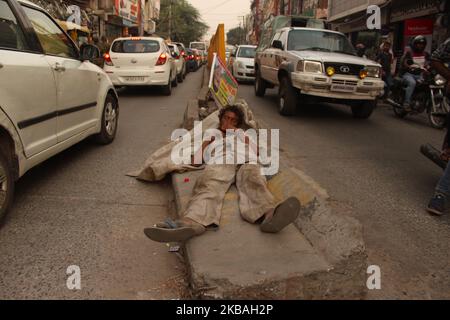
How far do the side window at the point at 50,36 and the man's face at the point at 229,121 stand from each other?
186 cm

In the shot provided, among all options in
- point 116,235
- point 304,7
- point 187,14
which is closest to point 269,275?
point 116,235

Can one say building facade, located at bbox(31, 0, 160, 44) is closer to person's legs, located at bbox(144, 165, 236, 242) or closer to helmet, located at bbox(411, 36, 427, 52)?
helmet, located at bbox(411, 36, 427, 52)

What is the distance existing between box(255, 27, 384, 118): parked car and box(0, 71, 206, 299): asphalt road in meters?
4.19

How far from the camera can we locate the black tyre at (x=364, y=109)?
9.27 metres

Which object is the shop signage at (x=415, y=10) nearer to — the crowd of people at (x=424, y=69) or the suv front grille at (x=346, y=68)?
the crowd of people at (x=424, y=69)

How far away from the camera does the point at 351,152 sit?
6.34 metres

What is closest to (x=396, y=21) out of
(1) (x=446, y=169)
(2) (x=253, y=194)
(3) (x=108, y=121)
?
(3) (x=108, y=121)

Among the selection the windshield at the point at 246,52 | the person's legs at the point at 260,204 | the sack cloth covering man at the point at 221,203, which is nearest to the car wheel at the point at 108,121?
the sack cloth covering man at the point at 221,203

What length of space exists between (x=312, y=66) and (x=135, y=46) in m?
6.08

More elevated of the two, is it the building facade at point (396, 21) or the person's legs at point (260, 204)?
the building facade at point (396, 21)

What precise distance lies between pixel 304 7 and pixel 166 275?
132ft

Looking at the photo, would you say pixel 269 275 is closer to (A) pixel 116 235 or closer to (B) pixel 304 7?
(A) pixel 116 235

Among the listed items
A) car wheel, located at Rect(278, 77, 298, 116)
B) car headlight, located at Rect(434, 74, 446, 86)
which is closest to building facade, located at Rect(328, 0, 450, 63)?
car headlight, located at Rect(434, 74, 446, 86)

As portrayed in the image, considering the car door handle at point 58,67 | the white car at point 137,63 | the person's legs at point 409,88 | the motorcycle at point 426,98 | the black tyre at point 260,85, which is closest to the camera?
the car door handle at point 58,67
